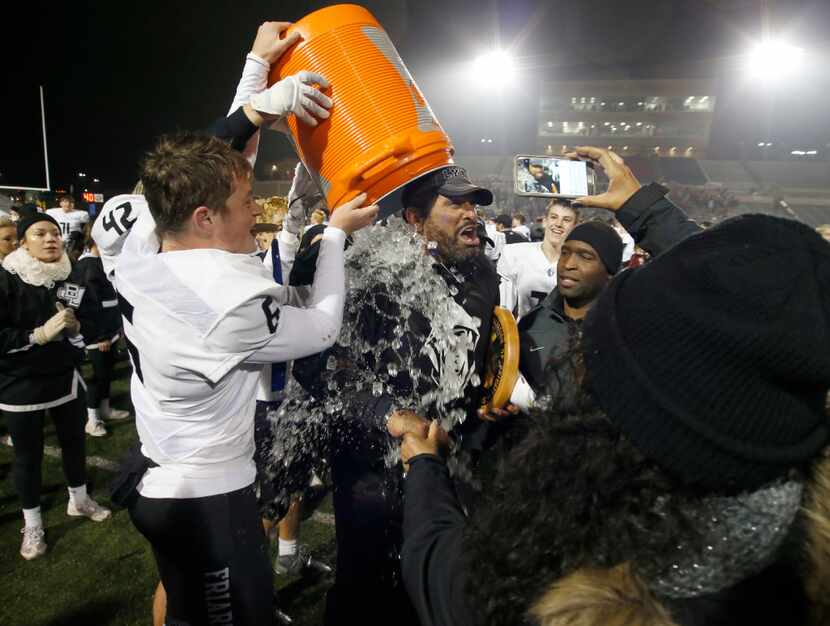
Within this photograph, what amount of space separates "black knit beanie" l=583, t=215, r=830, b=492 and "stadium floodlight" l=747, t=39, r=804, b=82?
124 ft

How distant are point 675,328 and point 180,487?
1792 mm

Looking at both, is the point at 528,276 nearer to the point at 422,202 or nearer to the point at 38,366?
the point at 422,202

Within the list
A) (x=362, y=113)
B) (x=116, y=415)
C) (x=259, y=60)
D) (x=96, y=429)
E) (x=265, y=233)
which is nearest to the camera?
(x=362, y=113)

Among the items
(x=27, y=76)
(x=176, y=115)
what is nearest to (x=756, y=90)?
(x=176, y=115)

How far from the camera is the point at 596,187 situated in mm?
2664

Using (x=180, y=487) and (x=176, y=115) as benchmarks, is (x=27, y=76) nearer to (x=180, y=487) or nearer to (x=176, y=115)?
(x=176, y=115)

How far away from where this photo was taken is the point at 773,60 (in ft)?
106

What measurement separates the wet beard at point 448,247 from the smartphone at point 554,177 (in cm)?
47

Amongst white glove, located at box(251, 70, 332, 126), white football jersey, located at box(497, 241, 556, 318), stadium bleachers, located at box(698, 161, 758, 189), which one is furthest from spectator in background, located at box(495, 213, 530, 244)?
stadium bleachers, located at box(698, 161, 758, 189)

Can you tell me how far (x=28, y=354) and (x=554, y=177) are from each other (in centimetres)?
376

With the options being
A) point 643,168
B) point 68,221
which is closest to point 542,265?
point 68,221

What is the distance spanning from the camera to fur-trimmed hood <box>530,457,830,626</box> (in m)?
0.74

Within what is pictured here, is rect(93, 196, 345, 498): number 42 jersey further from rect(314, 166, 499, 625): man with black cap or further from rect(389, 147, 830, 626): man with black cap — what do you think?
rect(389, 147, 830, 626): man with black cap

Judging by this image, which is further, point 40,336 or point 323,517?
point 323,517
